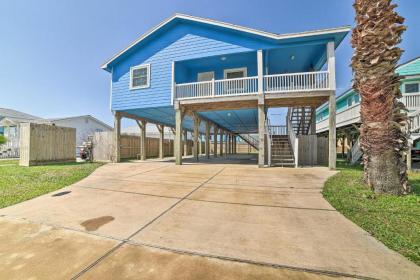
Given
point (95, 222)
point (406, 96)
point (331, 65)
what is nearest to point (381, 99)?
point (331, 65)

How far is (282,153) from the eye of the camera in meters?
10.8

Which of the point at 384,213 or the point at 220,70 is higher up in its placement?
the point at 220,70

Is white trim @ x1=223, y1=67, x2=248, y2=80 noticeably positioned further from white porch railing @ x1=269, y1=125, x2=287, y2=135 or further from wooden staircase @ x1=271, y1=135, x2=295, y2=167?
white porch railing @ x1=269, y1=125, x2=287, y2=135

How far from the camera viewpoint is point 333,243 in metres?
2.40

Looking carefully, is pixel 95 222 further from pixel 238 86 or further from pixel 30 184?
pixel 238 86

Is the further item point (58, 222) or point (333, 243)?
point (58, 222)

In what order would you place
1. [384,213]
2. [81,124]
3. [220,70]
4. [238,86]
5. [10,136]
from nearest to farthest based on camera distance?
[384,213] → [238,86] → [220,70] → [10,136] → [81,124]

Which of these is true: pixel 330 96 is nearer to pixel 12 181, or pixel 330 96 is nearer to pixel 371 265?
pixel 371 265

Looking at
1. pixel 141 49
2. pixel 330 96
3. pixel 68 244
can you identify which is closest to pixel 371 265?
pixel 68 244

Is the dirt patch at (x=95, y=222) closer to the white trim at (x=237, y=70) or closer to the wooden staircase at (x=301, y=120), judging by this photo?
the white trim at (x=237, y=70)

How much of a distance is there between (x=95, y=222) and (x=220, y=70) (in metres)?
10.6

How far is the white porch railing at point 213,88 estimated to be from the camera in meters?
10.0

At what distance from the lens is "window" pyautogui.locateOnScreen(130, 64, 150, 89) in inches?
446

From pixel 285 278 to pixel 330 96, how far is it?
8.85 metres
